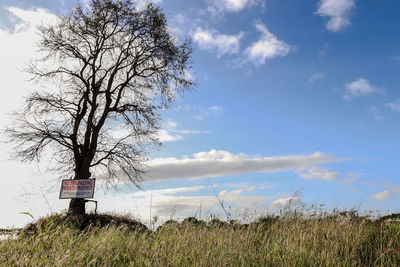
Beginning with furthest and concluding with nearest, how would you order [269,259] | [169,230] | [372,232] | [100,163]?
1. [100,163]
2. [169,230]
3. [372,232]
4. [269,259]

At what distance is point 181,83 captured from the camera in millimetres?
22438

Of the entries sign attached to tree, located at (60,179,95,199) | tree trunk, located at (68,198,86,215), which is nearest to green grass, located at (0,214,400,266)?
sign attached to tree, located at (60,179,95,199)

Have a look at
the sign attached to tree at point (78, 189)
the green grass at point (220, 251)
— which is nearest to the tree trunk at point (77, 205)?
the sign attached to tree at point (78, 189)

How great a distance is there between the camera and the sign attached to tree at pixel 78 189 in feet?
60.5

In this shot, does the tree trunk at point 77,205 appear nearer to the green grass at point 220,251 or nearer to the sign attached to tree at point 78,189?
the sign attached to tree at point 78,189

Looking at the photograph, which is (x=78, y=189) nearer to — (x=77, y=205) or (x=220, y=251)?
(x=77, y=205)

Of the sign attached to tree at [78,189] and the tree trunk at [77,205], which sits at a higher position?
the sign attached to tree at [78,189]

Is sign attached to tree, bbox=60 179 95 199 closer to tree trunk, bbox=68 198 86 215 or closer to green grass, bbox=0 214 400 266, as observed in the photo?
tree trunk, bbox=68 198 86 215

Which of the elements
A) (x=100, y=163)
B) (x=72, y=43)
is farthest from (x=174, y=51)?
(x=100, y=163)

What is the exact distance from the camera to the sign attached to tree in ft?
60.5

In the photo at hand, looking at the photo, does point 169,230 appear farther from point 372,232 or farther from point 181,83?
point 181,83

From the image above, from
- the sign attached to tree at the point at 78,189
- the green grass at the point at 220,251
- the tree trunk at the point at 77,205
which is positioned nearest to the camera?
the green grass at the point at 220,251

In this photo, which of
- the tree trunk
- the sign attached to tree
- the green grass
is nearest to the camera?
the green grass

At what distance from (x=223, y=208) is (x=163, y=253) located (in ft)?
8.83
